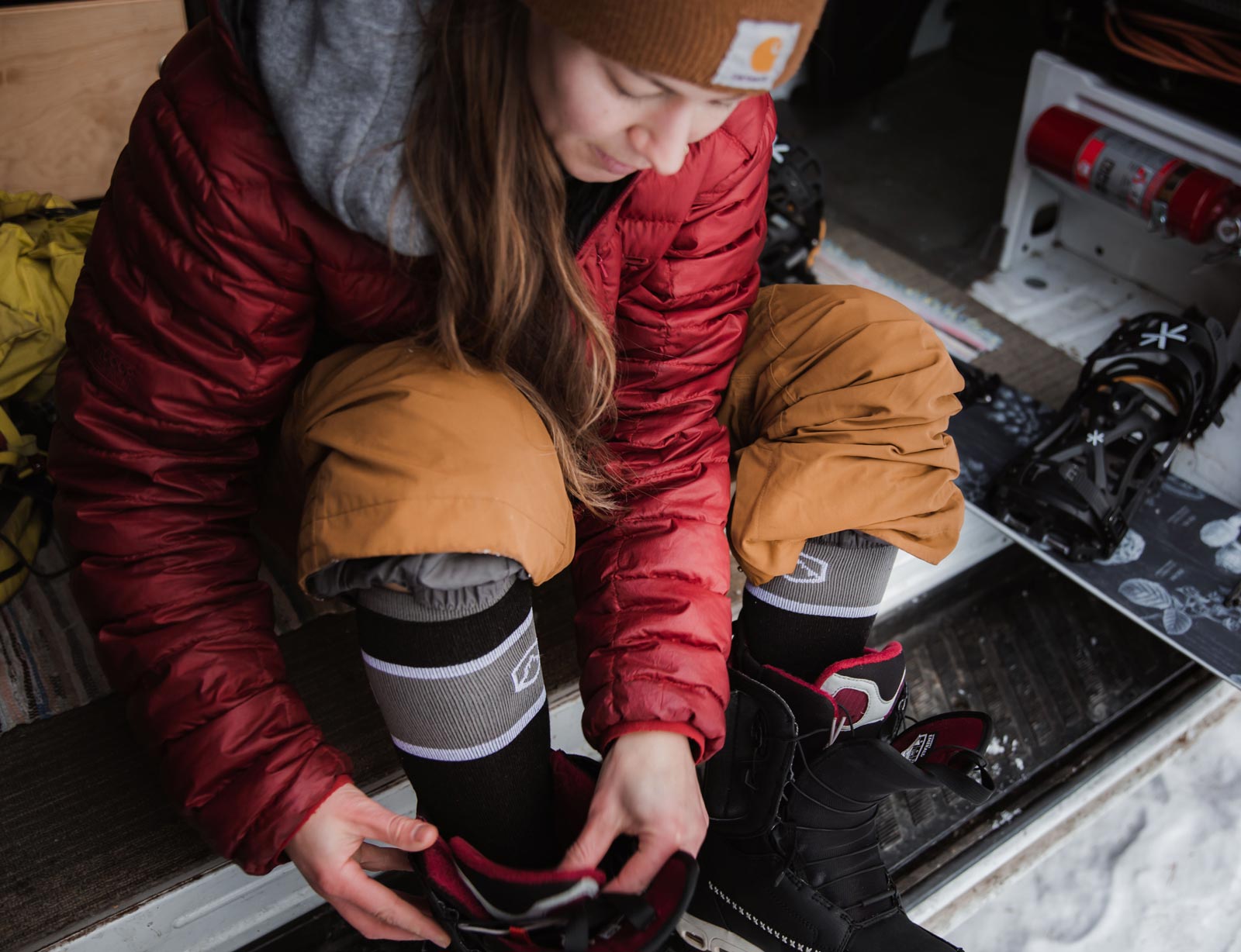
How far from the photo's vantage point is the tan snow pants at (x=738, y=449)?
670mm

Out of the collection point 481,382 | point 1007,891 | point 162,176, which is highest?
point 162,176

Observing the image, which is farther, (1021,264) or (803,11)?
(1021,264)

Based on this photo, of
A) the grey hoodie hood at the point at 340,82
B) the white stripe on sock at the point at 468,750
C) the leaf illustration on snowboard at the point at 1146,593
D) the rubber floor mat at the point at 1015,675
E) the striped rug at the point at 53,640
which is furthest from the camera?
the leaf illustration on snowboard at the point at 1146,593

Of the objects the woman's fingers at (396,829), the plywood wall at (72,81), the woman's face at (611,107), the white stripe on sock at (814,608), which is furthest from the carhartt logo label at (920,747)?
the plywood wall at (72,81)

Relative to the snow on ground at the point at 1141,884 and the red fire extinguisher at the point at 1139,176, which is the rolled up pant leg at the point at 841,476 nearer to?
the snow on ground at the point at 1141,884

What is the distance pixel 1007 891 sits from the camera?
3.57 ft

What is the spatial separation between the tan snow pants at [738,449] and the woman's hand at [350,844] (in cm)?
18

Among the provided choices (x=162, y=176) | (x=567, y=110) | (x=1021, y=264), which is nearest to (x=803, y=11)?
(x=567, y=110)

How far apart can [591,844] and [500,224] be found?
0.45m

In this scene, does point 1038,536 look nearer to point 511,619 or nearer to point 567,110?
point 511,619

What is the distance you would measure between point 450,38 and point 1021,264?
5.04 ft

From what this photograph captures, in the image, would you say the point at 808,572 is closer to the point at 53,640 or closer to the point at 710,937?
the point at 710,937

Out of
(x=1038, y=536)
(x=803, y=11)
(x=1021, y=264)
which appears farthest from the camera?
(x=1021, y=264)

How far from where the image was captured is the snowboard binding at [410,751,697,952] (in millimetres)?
679
